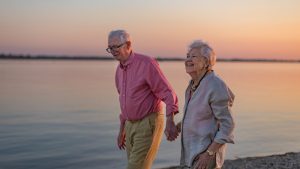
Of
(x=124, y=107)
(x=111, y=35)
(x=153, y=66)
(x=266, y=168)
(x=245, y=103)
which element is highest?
(x=111, y=35)

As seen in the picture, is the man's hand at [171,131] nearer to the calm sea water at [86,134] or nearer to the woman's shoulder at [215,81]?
the woman's shoulder at [215,81]

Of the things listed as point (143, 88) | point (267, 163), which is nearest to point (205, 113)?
point (143, 88)

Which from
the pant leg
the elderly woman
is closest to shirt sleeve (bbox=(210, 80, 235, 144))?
the elderly woman

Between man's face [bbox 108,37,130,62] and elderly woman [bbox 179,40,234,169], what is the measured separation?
3.08 ft

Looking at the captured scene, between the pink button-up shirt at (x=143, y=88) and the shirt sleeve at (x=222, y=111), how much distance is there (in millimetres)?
1019

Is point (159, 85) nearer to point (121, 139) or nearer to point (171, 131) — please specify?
point (171, 131)

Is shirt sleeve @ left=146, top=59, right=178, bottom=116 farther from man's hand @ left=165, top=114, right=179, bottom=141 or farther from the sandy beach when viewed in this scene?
the sandy beach

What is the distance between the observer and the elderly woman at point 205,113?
343 centimetres

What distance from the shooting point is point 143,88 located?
4535 mm

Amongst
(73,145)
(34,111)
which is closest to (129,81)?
(73,145)

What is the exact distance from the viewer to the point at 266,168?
9.55m

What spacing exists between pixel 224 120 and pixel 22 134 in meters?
14.2

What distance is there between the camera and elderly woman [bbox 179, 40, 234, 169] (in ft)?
11.3

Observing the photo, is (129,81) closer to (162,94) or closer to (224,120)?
(162,94)
